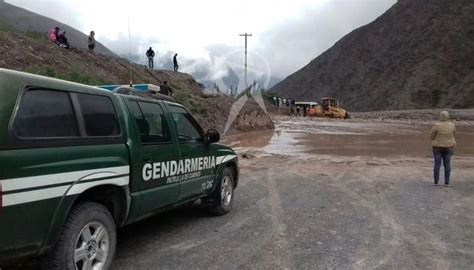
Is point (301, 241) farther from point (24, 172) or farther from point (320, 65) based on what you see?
point (320, 65)

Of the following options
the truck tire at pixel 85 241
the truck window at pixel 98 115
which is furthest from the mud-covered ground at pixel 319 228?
the truck window at pixel 98 115

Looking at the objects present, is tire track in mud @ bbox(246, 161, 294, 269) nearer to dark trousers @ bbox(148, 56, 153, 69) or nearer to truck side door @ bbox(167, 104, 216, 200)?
truck side door @ bbox(167, 104, 216, 200)

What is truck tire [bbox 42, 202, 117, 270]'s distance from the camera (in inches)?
171

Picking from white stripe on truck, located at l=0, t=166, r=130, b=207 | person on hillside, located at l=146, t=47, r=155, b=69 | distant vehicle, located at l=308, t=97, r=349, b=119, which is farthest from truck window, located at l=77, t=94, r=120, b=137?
distant vehicle, located at l=308, t=97, r=349, b=119

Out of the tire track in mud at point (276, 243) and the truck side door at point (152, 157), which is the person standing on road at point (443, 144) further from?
the truck side door at point (152, 157)

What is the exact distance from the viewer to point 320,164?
15688mm

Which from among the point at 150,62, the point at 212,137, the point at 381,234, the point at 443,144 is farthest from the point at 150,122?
the point at 150,62

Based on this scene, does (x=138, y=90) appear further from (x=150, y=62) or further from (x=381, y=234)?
(x=150, y=62)

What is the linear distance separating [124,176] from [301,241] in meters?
2.47

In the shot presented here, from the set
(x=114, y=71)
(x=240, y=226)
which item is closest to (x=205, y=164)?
(x=240, y=226)

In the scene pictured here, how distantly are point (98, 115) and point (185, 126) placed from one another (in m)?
1.99

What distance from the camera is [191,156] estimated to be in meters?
6.81

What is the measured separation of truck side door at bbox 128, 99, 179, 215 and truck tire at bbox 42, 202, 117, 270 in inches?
24.8

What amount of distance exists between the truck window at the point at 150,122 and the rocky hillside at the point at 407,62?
3265 inches
